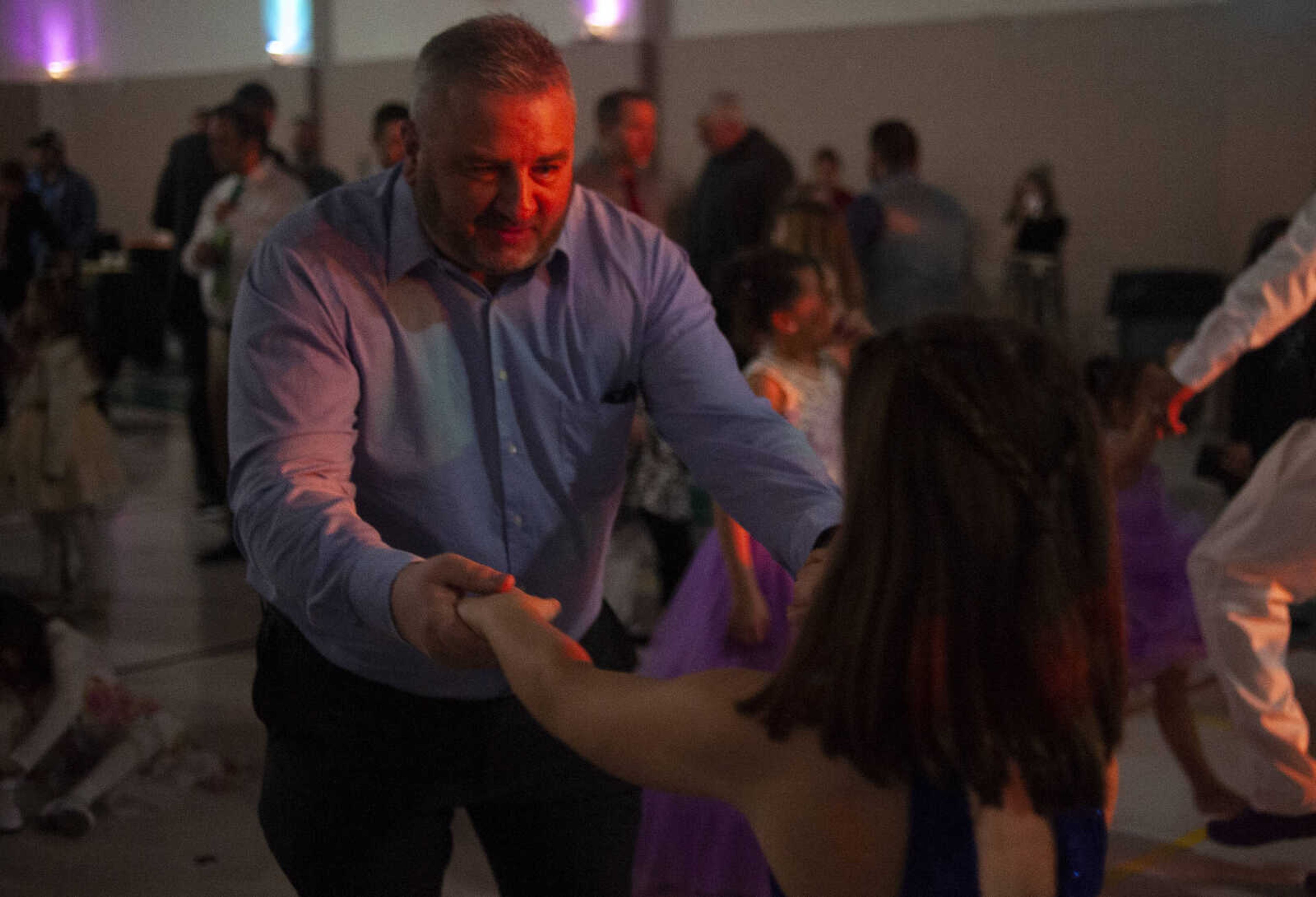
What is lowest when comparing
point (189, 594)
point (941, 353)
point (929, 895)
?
point (189, 594)

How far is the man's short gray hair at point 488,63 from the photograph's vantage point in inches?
63.1

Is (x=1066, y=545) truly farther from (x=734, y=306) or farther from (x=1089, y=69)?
(x=1089, y=69)

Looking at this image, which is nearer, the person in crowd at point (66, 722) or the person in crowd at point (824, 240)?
the person in crowd at point (66, 722)

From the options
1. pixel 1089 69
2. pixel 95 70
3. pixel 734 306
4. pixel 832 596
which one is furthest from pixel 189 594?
pixel 95 70

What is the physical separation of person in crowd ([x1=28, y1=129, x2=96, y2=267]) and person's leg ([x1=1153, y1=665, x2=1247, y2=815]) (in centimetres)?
801

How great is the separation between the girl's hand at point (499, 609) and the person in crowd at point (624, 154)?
362cm

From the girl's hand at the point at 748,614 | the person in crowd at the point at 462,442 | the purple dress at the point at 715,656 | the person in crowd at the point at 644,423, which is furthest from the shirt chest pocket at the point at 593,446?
the person in crowd at the point at 644,423

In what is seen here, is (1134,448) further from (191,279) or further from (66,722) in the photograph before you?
(191,279)

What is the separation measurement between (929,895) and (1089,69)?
392 inches

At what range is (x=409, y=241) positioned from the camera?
173 centimetres

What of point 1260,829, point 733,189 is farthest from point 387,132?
point 1260,829

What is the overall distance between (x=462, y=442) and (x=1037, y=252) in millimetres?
9126

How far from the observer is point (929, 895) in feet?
4.14

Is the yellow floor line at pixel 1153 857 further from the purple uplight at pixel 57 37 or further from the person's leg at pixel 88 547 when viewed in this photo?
the purple uplight at pixel 57 37
